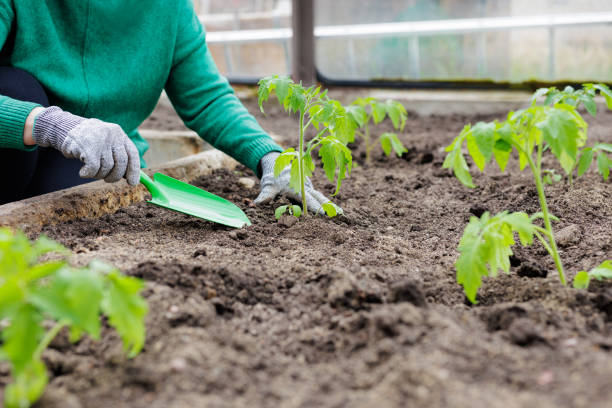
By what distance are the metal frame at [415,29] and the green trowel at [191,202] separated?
124 inches

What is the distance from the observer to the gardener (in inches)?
71.2

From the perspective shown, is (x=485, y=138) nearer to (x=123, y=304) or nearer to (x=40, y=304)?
(x=123, y=304)

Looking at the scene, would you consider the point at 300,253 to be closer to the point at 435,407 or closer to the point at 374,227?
the point at 374,227

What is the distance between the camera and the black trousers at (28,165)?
2020 mm

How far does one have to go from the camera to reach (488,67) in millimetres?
4625

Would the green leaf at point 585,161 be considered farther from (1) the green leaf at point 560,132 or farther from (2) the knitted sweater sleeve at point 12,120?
(2) the knitted sweater sleeve at point 12,120

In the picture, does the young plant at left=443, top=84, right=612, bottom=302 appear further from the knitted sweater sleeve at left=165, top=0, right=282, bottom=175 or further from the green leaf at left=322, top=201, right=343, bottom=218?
the knitted sweater sleeve at left=165, top=0, right=282, bottom=175

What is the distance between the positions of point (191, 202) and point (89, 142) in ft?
1.38

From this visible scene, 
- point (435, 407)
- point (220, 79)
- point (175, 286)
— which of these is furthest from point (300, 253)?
point (220, 79)

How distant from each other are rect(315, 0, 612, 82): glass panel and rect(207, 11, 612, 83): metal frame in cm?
1

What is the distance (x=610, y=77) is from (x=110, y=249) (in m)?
3.96

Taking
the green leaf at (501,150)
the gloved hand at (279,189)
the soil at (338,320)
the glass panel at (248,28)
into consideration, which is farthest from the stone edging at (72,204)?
the glass panel at (248,28)

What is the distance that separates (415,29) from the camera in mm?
4789

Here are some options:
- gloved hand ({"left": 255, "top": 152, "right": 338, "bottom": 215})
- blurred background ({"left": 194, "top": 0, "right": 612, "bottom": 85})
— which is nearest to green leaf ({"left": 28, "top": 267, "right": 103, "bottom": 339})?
gloved hand ({"left": 255, "top": 152, "right": 338, "bottom": 215})
